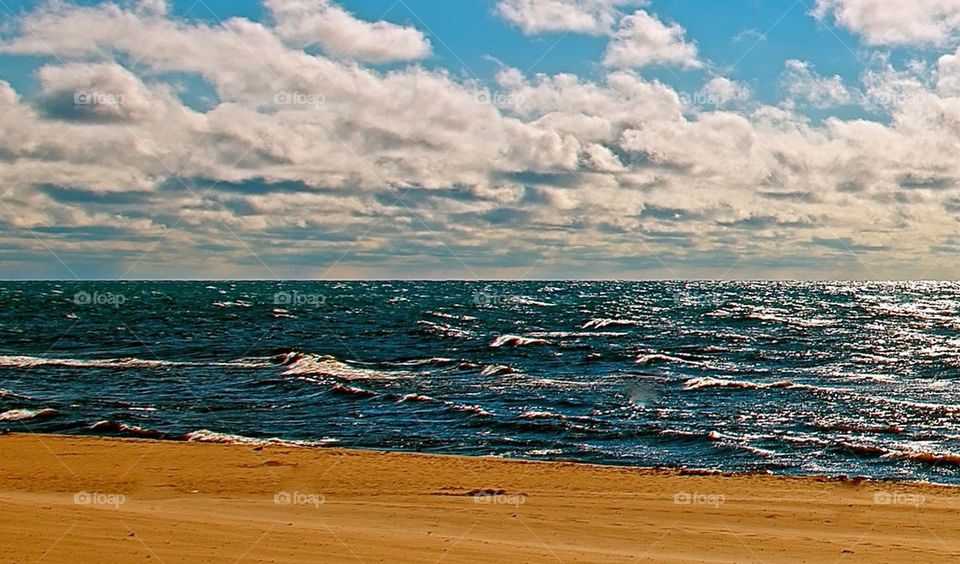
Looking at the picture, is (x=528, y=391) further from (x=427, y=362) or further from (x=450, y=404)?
(x=427, y=362)

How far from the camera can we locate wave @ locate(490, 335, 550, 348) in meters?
48.9

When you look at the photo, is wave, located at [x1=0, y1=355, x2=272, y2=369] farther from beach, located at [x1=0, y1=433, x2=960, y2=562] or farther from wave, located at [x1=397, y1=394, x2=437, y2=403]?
beach, located at [x1=0, y1=433, x2=960, y2=562]

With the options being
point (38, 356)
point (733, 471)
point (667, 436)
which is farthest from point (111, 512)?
point (38, 356)

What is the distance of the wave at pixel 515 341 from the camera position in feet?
160

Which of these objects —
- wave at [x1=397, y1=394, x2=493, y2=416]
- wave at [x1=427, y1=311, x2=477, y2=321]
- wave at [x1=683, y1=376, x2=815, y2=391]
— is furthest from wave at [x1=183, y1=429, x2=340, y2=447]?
wave at [x1=427, y1=311, x2=477, y2=321]

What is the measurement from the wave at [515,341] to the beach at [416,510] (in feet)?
90.8

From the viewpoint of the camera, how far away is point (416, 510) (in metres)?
14.8

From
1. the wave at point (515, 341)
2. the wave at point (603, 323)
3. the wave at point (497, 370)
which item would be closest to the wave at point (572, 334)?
the wave at point (515, 341)

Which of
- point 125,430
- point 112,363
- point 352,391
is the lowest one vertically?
point 125,430

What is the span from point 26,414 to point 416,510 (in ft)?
59.0

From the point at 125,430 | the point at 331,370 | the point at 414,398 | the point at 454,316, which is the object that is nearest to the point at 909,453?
the point at 414,398

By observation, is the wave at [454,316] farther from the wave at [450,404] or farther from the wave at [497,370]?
the wave at [450,404]

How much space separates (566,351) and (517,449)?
24.3 meters

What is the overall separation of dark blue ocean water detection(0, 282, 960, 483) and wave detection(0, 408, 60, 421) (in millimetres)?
142
